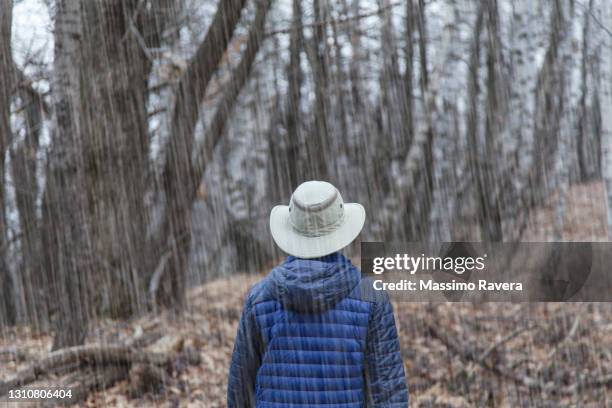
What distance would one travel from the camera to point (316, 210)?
9.24 ft

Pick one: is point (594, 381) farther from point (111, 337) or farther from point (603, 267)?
point (111, 337)

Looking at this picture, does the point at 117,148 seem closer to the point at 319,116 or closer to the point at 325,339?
the point at 325,339

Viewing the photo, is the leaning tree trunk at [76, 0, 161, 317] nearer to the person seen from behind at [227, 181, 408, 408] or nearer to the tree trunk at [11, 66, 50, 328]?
the tree trunk at [11, 66, 50, 328]

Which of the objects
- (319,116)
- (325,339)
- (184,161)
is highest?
(319,116)

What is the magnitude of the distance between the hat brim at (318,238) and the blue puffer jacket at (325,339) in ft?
0.14

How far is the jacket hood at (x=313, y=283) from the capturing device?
2695 millimetres

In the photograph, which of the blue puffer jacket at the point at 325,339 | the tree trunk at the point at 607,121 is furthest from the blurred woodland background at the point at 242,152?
the blue puffer jacket at the point at 325,339

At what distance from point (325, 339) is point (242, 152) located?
17.1 metres

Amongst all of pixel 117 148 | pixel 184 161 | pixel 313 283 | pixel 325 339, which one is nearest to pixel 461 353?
pixel 184 161

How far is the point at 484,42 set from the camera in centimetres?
1648

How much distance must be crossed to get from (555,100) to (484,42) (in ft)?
8.42

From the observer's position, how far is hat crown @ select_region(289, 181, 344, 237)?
111 inches

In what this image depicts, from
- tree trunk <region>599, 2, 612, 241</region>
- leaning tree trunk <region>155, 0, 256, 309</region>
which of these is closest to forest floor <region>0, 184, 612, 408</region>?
leaning tree trunk <region>155, 0, 256, 309</region>

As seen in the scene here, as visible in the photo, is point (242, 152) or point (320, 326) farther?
point (242, 152)
